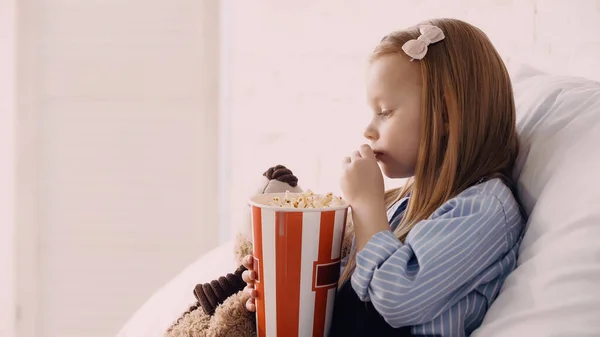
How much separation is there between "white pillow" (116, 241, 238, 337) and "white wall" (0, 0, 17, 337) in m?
1.28

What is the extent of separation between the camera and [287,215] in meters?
0.76

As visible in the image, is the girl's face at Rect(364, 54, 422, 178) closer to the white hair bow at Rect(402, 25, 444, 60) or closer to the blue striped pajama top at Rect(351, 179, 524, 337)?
the white hair bow at Rect(402, 25, 444, 60)

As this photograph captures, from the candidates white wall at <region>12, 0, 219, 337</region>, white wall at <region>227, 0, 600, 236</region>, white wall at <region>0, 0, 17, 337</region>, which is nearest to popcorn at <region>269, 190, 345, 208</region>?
white wall at <region>227, 0, 600, 236</region>

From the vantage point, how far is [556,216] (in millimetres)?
687

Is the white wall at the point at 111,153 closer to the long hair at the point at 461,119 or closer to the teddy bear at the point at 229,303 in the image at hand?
the teddy bear at the point at 229,303

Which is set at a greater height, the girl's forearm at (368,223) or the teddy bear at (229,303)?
the girl's forearm at (368,223)

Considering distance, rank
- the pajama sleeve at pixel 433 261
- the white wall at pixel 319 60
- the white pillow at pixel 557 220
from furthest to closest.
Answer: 1. the white wall at pixel 319 60
2. the pajama sleeve at pixel 433 261
3. the white pillow at pixel 557 220

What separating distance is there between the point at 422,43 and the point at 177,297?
1.69ft

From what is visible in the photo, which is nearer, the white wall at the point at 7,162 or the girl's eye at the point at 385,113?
the girl's eye at the point at 385,113

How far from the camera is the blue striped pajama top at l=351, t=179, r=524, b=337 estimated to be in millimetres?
725

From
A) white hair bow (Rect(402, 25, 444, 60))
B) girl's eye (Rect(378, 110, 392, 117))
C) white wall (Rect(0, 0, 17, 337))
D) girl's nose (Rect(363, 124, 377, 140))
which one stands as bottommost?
white wall (Rect(0, 0, 17, 337))

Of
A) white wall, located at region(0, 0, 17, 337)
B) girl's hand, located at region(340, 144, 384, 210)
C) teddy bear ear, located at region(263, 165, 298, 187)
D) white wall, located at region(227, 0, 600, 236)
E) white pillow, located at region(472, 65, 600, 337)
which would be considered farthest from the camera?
white wall, located at region(0, 0, 17, 337)

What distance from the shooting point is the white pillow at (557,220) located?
23.7 inches

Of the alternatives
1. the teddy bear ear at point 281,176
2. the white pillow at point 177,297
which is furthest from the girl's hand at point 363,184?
the white pillow at point 177,297
